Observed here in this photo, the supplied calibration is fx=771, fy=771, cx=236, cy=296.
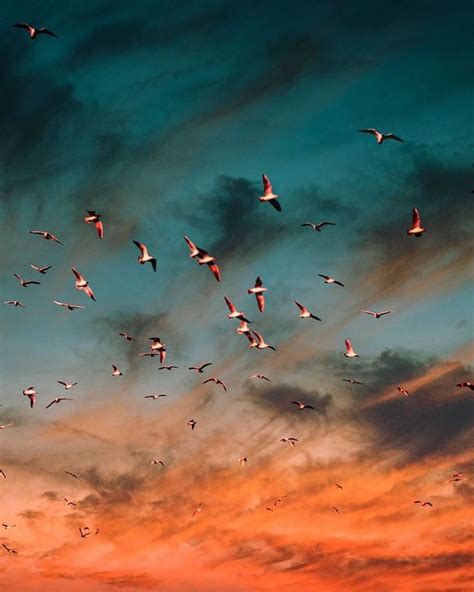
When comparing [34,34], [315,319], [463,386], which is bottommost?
[315,319]

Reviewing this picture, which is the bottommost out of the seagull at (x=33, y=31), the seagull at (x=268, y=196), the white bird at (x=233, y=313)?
the white bird at (x=233, y=313)

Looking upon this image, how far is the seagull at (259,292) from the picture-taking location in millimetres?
83562

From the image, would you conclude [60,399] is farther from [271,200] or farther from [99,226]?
[271,200]

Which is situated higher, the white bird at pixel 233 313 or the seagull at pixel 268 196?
the seagull at pixel 268 196

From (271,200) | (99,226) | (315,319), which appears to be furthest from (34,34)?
(315,319)

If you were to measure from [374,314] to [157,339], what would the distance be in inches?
1046

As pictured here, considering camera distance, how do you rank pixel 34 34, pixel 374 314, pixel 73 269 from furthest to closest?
pixel 374 314 < pixel 73 269 < pixel 34 34

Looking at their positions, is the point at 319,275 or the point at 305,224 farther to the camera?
the point at 319,275

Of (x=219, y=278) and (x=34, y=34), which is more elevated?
(x=34, y=34)

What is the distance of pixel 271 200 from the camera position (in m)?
74.4

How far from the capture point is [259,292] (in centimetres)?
8419

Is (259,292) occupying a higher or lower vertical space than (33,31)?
lower

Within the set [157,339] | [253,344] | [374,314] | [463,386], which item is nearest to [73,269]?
[157,339]

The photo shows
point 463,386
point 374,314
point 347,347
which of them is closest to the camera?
point 463,386
